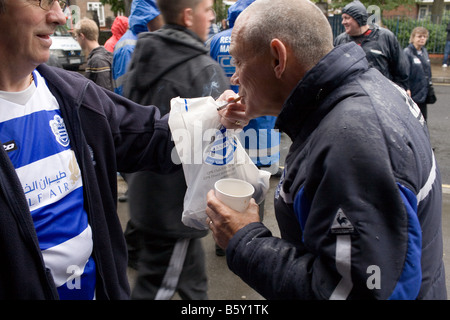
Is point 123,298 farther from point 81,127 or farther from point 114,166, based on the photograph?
point 81,127

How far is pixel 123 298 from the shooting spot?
1874mm

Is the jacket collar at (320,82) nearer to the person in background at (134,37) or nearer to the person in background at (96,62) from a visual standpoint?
the person in background at (134,37)

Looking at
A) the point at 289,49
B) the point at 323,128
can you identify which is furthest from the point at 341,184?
the point at 289,49

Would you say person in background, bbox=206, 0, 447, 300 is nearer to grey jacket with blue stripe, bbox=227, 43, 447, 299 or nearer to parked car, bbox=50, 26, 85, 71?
grey jacket with blue stripe, bbox=227, 43, 447, 299

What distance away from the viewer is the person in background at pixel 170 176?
253cm

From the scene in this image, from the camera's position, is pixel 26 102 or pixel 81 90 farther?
pixel 81 90

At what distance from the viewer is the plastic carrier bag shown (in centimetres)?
207

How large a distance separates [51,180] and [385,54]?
17.1 ft

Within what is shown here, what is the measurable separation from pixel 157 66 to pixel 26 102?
3.57 feet

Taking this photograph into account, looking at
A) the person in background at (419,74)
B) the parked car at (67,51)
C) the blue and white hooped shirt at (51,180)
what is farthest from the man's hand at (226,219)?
the parked car at (67,51)

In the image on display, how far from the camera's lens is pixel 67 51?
13.6 m

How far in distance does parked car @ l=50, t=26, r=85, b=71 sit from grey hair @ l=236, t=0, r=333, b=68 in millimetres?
13142

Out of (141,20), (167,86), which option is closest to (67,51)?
(141,20)

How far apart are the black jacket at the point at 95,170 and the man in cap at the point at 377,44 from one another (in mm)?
4390
